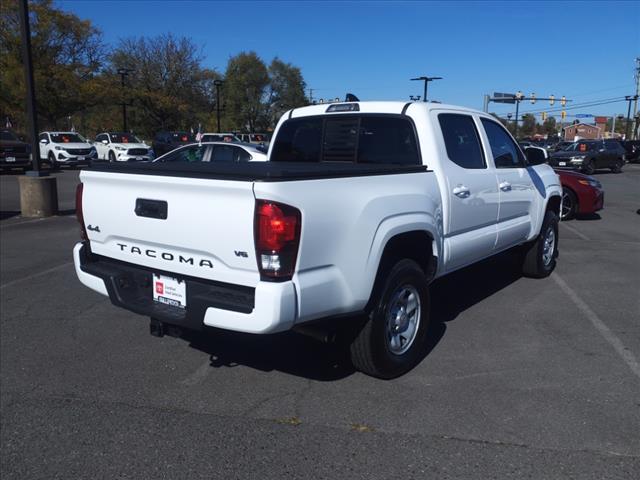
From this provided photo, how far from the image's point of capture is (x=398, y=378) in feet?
13.8

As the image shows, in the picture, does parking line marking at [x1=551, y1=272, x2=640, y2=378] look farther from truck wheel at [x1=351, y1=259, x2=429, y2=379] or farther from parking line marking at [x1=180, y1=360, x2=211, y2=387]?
parking line marking at [x1=180, y1=360, x2=211, y2=387]

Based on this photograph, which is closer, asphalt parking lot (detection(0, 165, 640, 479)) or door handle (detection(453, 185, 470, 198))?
asphalt parking lot (detection(0, 165, 640, 479))

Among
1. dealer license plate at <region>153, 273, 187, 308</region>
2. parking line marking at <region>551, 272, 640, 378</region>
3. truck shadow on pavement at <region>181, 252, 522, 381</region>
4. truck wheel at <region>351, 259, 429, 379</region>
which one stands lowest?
truck shadow on pavement at <region>181, 252, 522, 381</region>

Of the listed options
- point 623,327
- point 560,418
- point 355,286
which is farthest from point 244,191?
point 623,327

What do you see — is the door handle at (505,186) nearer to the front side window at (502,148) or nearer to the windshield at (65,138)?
the front side window at (502,148)

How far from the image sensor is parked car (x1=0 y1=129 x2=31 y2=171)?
22.8 metres

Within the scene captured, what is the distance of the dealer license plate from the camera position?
350cm

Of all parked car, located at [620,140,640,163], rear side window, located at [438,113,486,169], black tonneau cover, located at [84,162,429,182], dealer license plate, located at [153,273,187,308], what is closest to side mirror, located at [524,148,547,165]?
rear side window, located at [438,113,486,169]

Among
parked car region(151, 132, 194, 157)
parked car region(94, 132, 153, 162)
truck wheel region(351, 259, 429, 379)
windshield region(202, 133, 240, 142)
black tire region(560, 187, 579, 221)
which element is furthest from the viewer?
windshield region(202, 133, 240, 142)

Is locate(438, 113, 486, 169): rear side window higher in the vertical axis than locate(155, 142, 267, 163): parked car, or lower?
higher

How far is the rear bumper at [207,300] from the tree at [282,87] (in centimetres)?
5891

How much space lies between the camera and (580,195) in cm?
1199

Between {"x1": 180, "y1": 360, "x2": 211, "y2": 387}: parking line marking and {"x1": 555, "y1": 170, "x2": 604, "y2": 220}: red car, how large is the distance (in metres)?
9.68

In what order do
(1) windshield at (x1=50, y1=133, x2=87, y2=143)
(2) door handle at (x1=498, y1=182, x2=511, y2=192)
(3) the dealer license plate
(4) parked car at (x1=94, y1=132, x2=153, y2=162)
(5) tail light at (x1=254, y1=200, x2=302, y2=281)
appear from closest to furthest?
(5) tail light at (x1=254, y1=200, x2=302, y2=281), (3) the dealer license plate, (2) door handle at (x1=498, y1=182, x2=511, y2=192), (1) windshield at (x1=50, y1=133, x2=87, y2=143), (4) parked car at (x1=94, y1=132, x2=153, y2=162)
